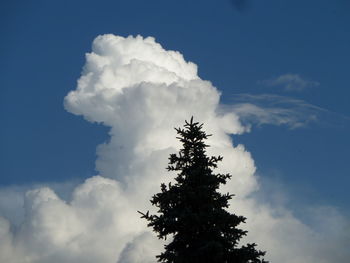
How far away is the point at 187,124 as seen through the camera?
22.6 metres

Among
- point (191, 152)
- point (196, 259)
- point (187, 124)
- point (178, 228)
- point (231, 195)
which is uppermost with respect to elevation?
point (187, 124)

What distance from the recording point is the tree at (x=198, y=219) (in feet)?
64.5

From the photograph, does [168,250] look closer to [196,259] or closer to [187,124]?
[196,259]

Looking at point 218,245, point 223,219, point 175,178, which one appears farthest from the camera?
point 175,178

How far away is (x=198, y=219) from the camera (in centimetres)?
1970

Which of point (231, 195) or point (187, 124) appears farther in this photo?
point (187, 124)

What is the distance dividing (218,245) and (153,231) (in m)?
3.45

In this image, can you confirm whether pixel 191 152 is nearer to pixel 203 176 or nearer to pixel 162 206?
pixel 203 176

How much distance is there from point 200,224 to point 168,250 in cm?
205

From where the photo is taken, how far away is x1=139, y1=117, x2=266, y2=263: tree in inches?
774

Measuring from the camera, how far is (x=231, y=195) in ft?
68.9

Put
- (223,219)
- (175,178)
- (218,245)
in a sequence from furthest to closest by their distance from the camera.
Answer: (175,178), (223,219), (218,245)

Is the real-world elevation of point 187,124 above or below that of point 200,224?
above

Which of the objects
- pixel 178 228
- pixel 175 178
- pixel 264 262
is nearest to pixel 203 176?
pixel 175 178
